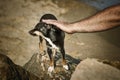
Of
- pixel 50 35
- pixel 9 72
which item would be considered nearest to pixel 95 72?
pixel 50 35

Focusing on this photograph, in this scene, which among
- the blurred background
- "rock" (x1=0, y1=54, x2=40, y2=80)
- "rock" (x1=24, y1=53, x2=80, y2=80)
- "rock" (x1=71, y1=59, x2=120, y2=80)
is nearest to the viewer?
"rock" (x1=0, y1=54, x2=40, y2=80)

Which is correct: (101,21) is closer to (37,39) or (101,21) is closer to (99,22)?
(99,22)

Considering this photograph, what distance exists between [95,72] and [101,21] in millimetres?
2068

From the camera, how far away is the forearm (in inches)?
71.8

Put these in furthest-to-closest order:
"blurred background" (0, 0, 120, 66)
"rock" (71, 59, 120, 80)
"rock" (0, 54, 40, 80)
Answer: "blurred background" (0, 0, 120, 66) → "rock" (71, 59, 120, 80) → "rock" (0, 54, 40, 80)

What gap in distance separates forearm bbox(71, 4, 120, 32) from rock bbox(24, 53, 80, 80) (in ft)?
7.87

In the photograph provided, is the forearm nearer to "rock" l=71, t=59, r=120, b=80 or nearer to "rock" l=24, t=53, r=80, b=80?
"rock" l=71, t=59, r=120, b=80

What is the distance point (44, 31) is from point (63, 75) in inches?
39.4

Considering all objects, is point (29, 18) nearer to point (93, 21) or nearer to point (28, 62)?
point (28, 62)

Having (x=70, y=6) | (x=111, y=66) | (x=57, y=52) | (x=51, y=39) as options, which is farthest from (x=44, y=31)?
(x=70, y=6)

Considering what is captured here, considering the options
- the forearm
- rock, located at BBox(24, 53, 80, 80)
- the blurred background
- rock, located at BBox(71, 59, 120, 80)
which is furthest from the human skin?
the blurred background

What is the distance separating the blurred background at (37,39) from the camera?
15.5ft

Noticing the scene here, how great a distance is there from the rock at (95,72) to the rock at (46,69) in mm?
404

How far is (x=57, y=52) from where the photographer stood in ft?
15.5
